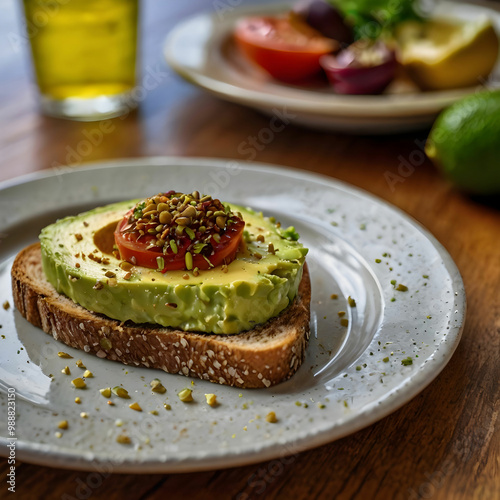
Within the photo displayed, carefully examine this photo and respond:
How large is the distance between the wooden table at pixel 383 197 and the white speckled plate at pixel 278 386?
96 mm

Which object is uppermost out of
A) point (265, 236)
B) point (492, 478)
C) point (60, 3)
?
point (60, 3)

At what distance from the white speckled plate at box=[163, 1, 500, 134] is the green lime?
0.24 meters

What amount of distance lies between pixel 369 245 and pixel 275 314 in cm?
45

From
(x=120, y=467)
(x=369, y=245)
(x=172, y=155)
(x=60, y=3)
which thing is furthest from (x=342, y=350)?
(x=60, y=3)

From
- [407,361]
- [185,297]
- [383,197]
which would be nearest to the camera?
[407,361]

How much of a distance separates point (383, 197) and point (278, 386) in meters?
1.15

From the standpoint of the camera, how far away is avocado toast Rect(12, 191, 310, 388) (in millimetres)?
1448

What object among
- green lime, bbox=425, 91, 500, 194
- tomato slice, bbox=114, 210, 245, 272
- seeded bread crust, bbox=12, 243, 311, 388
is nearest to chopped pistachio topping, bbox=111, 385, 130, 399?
seeded bread crust, bbox=12, 243, 311, 388

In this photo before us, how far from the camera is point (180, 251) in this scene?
1.51 meters

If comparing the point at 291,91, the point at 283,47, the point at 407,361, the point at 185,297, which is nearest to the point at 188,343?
the point at 185,297

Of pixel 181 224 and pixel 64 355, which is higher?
pixel 181 224

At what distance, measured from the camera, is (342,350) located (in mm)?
1540

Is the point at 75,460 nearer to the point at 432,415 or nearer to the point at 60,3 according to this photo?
the point at 432,415

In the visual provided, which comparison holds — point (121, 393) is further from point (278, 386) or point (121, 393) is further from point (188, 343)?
point (278, 386)
